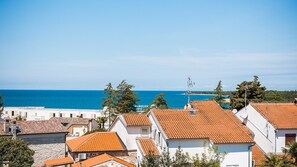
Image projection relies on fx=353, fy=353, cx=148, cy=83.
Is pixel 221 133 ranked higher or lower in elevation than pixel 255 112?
lower

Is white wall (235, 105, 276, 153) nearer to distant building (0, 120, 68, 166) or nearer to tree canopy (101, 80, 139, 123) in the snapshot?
distant building (0, 120, 68, 166)

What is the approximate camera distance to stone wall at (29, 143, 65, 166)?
138ft

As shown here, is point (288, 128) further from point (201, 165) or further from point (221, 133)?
point (201, 165)

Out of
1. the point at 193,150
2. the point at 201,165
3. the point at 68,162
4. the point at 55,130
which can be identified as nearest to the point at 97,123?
the point at 55,130

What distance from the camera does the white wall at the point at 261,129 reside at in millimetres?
36975

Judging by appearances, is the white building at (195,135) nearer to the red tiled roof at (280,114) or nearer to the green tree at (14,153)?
the red tiled roof at (280,114)

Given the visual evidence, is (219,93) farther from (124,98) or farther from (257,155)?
(257,155)

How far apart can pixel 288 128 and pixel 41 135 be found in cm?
2818

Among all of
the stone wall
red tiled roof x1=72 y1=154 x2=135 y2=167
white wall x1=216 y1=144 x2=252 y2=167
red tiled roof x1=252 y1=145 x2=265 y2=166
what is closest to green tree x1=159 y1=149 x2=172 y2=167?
red tiled roof x1=72 y1=154 x2=135 y2=167

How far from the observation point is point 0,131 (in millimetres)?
40875

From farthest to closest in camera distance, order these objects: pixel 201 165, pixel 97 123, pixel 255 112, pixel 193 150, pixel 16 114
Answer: pixel 16 114 < pixel 97 123 < pixel 255 112 < pixel 193 150 < pixel 201 165

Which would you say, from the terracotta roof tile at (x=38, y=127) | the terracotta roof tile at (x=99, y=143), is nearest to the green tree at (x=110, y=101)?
the terracotta roof tile at (x=38, y=127)

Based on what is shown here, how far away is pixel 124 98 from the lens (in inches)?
2628

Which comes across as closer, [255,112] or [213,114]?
[213,114]
